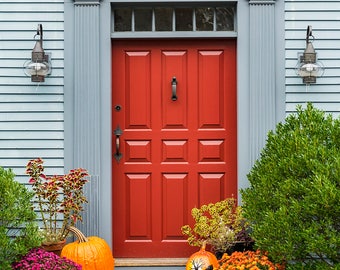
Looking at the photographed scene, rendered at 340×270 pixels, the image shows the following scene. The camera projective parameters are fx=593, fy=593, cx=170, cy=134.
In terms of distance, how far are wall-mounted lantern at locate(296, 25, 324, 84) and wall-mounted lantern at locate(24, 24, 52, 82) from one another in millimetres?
2529

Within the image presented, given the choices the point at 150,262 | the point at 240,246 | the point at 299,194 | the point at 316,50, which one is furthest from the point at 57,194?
the point at 316,50

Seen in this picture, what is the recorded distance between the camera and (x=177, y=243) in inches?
243

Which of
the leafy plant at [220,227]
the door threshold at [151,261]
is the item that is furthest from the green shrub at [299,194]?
the door threshold at [151,261]

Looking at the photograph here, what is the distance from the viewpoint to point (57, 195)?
5660 millimetres

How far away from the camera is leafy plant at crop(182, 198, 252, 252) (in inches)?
227

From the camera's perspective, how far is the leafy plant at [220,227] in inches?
227

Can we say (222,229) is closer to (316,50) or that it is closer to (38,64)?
(316,50)

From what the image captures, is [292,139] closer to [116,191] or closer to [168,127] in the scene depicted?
[168,127]

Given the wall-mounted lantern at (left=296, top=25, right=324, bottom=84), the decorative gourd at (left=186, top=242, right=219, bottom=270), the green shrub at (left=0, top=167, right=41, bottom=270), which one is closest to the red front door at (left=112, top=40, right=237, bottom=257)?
the decorative gourd at (left=186, top=242, right=219, bottom=270)

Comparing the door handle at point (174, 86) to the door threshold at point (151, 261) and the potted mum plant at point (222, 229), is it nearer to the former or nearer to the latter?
the potted mum plant at point (222, 229)

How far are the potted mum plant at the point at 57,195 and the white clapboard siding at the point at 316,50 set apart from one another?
225 centimetres

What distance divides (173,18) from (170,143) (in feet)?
4.25

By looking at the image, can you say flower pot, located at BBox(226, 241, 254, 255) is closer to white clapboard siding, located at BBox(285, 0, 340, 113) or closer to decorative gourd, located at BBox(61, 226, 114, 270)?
decorative gourd, located at BBox(61, 226, 114, 270)

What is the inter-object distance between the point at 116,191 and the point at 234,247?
4.38 ft
